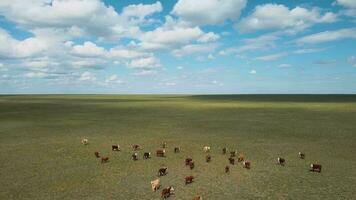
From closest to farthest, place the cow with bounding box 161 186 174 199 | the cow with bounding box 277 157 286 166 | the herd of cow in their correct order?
the cow with bounding box 161 186 174 199
the herd of cow
the cow with bounding box 277 157 286 166

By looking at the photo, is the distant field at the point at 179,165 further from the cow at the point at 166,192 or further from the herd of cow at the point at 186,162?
the cow at the point at 166,192

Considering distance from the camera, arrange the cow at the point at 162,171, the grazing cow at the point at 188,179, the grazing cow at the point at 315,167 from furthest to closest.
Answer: the grazing cow at the point at 315,167 < the cow at the point at 162,171 < the grazing cow at the point at 188,179

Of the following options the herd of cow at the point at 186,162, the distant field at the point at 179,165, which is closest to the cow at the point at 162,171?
the herd of cow at the point at 186,162

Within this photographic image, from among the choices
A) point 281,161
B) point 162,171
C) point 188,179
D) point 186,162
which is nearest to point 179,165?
point 186,162

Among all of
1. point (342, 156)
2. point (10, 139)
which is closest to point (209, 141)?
point (342, 156)

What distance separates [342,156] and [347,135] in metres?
14.7

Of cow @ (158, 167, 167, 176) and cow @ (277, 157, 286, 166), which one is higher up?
cow @ (277, 157, 286, 166)

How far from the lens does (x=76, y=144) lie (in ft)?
143

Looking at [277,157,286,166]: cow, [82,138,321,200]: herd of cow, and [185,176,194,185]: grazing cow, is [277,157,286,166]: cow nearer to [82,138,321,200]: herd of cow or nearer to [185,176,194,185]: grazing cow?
[82,138,321,200]: herd of cow

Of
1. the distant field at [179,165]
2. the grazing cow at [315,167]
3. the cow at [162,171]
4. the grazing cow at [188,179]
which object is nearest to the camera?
the distant field at [179,165]

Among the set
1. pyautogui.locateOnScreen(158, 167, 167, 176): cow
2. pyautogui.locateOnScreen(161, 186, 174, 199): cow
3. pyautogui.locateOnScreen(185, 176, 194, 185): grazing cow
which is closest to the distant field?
pyautogui.locateOnScreen(158, 167, 167, 176): cow

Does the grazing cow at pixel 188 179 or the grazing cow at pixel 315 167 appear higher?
the grazing cow at pixel 315 167

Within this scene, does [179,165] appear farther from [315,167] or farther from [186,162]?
[315,167]

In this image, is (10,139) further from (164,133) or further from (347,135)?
(347,135)
